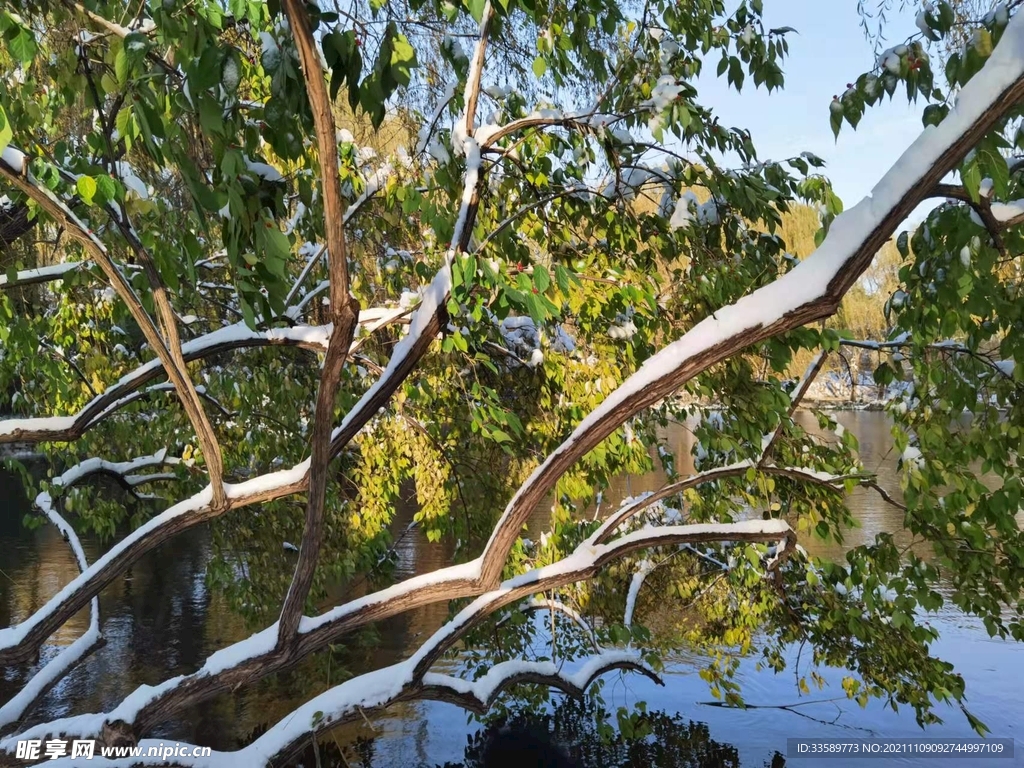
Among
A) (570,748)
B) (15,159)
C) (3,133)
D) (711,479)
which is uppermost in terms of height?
(15,159)

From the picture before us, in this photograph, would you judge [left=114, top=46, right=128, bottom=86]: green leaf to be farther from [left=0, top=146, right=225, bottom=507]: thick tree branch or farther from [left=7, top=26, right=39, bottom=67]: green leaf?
[left=0, top=146, right=225, bottom=507]: thick tree branch

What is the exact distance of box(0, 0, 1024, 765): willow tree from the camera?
2.79 meters

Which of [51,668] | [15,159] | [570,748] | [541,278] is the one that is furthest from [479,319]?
[570,748]

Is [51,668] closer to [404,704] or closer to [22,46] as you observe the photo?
Result: [22,46]

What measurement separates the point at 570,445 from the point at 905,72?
7.08 ft

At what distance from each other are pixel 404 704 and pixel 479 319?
7214 mm

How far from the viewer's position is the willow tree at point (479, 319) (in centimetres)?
279

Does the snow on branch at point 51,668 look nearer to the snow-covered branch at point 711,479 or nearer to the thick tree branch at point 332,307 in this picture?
the thick tree branch at point 332,307

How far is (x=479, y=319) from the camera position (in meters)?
4.18

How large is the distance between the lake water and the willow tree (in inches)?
65.5

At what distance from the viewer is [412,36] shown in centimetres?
546

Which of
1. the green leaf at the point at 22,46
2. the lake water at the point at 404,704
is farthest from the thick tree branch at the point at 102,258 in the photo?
the lake water at the point at 404,704

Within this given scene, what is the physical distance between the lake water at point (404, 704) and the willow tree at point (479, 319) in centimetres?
166

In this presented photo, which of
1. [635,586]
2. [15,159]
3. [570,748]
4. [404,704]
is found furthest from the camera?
[404,704]
